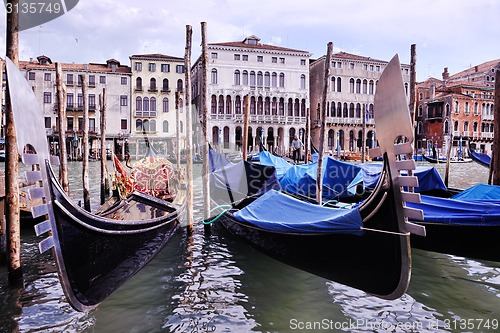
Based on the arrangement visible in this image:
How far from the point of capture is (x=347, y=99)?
25.4 meters

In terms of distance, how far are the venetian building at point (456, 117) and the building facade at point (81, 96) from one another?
1921cm

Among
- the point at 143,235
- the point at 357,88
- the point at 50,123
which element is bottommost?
the point at 143,235

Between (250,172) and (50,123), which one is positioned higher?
(50,123)

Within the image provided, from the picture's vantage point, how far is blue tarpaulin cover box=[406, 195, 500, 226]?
3.17 m

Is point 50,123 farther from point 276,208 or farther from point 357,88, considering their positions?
point 276,208

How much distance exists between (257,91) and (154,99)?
6.34 metres

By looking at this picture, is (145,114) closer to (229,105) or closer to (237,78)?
(229,105)

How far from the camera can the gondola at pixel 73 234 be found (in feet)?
6.19

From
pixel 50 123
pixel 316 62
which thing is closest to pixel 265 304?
pixel 50 123

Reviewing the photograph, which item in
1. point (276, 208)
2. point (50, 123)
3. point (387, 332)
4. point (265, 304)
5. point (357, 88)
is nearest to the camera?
point (387, 332)

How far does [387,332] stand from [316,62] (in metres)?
25.0

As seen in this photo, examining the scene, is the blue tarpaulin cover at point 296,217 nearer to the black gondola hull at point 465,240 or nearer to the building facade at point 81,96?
the black gondola hull at point 465,240

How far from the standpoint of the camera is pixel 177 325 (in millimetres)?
2701

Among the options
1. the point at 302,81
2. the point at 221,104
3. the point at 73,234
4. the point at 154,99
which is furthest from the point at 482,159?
the point at 154,99
